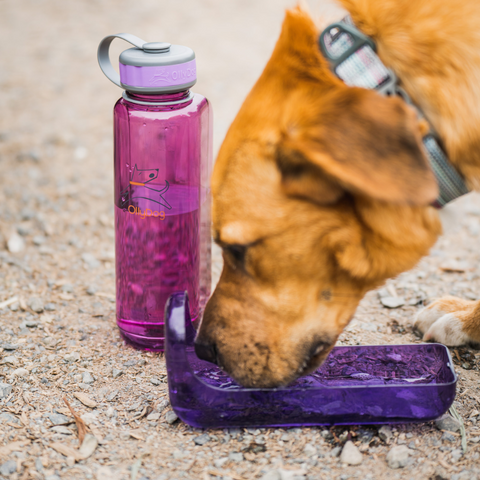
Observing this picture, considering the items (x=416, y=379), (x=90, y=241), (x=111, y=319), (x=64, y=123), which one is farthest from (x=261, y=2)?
(x=416, y=379)

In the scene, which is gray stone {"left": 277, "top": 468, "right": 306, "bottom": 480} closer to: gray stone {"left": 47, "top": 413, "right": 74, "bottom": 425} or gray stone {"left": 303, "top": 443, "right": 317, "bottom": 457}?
gray stone {"left": 303, "top": 443, "right": 317, "bottom": 457}

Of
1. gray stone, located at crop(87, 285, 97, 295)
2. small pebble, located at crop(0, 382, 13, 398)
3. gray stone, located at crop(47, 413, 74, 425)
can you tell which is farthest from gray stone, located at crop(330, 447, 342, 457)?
gray stone, located at crop(87, 285, 97, 295)

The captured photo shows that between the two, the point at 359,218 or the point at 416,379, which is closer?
A: the point at 359,218

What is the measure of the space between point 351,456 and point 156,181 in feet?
4.10

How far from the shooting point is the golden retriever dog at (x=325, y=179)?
5.28ft

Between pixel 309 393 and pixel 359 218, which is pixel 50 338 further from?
pixel 359 218

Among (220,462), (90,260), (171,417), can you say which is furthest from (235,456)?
(90,260)

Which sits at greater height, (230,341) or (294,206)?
(294,206)

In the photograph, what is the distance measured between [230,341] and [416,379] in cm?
75

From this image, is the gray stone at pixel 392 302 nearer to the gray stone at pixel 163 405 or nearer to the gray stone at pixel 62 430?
the gray stone at pixel 163 405

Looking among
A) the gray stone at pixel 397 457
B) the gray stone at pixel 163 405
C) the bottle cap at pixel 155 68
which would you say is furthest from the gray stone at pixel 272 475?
the bottle cap at pixel 155 68

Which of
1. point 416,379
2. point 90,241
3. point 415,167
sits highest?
point 415,167

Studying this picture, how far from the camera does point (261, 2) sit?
806 centimetres

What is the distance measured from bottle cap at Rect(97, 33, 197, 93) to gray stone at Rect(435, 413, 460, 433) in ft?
5.12
